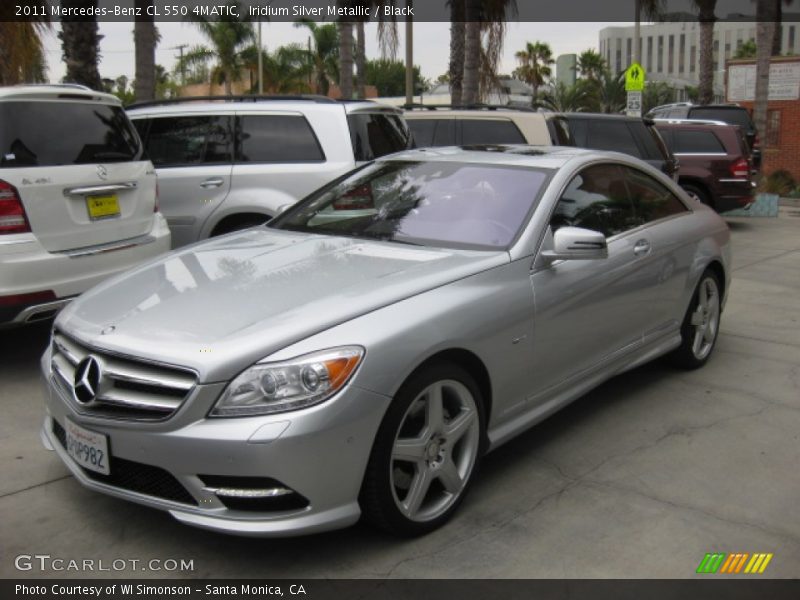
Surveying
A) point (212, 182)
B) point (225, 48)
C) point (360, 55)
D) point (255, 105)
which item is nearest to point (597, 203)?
point (212, 182)

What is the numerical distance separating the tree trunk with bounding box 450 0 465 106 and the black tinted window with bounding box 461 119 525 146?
818 cm

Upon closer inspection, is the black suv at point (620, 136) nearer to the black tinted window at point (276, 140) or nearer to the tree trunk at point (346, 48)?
the black tinted window at point (276, 140)

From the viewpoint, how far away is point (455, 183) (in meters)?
4.55

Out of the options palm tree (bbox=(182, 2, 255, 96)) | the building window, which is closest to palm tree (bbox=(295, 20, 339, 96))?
palm tree (bbox=(182, 2, 255, 96))

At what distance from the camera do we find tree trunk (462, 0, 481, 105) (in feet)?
53.6

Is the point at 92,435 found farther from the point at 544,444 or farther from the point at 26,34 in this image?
the point at 26,34

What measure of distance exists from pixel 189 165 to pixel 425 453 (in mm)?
4772

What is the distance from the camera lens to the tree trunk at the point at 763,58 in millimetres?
19719

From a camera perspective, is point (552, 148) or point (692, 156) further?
point (692, 156)

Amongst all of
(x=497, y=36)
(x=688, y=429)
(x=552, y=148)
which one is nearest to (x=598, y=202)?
(x=552, y=148)

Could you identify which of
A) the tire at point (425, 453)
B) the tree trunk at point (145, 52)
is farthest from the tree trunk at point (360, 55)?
the tire at point (425, 453)

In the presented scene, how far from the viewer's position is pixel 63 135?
17.8 ft

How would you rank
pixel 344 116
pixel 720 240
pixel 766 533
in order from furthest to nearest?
pixel 344 116 < pixel 720 240 < pixel 766 533

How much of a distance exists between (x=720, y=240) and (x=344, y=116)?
3.22 m
